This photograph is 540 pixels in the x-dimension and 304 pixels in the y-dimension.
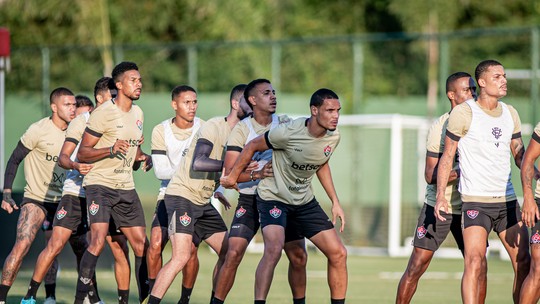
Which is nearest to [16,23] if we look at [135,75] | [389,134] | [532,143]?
[389,134]

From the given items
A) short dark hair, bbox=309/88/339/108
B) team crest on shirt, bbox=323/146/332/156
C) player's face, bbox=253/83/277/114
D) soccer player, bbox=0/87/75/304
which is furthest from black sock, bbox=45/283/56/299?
short dark hair, bbox=309/88/339/108

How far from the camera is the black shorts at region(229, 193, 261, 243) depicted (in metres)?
10.9

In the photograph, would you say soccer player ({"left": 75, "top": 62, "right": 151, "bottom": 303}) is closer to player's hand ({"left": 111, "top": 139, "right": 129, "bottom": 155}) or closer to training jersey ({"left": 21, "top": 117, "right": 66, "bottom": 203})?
player's hand ({"left": 111, "top": 139, "right": 129, "bottom": 155})

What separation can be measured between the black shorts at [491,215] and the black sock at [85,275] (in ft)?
11.8

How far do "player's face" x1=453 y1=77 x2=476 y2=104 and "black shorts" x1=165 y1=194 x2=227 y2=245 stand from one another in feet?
8.46

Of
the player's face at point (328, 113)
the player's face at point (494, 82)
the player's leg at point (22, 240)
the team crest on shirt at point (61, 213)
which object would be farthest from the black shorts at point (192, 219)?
the player's face at point (494, 82)

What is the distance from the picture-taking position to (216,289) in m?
10.7

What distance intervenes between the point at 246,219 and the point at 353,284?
5291mm

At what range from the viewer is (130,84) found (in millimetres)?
11250

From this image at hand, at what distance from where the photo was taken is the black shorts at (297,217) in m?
10.5

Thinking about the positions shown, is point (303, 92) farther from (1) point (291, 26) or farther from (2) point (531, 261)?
(2) point (531, 261)

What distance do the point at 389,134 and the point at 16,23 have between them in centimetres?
1063

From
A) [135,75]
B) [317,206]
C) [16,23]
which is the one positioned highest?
[16,23]

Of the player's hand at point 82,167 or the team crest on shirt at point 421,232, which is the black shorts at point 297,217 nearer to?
the team crest on shirt at point 421,232
